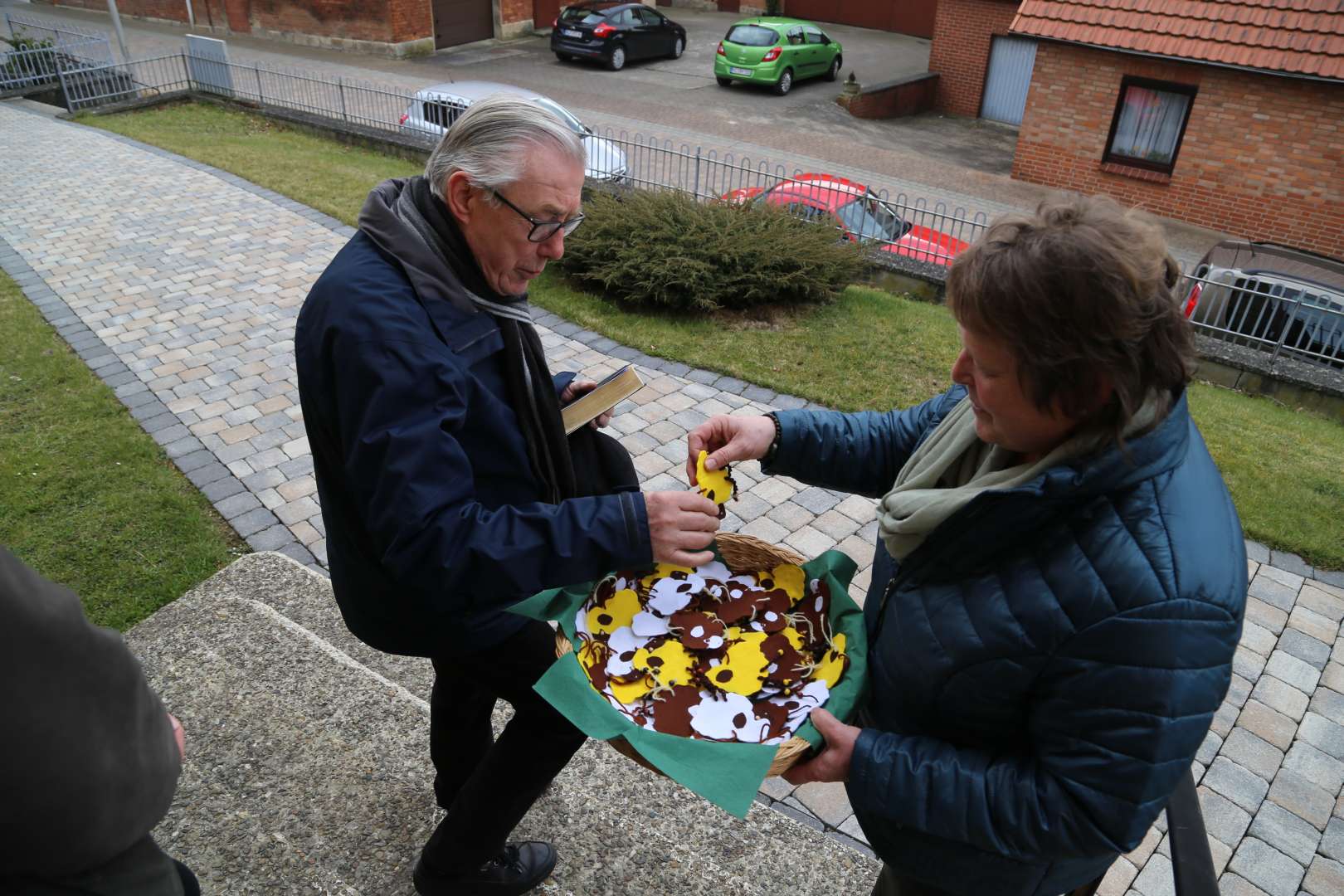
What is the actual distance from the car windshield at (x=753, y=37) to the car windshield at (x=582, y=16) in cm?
347

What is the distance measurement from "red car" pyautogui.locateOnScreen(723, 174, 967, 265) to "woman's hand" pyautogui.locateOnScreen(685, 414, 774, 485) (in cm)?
783

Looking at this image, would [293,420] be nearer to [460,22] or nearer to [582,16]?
[582,16]

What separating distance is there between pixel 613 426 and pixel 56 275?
5696 millimetres

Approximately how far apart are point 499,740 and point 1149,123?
56.0ft

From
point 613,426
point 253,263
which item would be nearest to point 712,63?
point 253,263

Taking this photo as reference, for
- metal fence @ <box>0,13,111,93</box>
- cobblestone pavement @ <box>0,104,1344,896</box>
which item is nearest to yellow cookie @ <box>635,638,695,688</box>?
cobblestone pavement @ <box>0,104,1344,896</box>

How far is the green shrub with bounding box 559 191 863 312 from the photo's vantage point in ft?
25.8

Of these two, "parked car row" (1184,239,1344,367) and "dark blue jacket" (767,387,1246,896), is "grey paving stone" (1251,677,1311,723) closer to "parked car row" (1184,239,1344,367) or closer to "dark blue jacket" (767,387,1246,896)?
"dark blue jacket" (767,387,1246,896)

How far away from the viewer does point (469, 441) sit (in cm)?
202

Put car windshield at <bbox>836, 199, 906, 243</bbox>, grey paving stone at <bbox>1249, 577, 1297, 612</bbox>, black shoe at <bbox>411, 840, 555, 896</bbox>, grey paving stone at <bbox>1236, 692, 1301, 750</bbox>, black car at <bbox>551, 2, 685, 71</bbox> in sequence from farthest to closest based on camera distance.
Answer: black car at <bbox>551, 2, 685, 71</bbox> → car windshield at <bbox>836, 199, 906, 243</bbox> → grey paving stone at <bbox>1249, 577, 1297, 612</bbox> → grey paving stone at <bbox>1236, 692, 1301, 750</bbox> → black shoe at <bbox>411, 840, 555, 896</bbox>

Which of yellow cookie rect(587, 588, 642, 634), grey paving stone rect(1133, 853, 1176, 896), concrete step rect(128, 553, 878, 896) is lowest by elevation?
grey paving stone rect(1133, 853, 1176, 896)

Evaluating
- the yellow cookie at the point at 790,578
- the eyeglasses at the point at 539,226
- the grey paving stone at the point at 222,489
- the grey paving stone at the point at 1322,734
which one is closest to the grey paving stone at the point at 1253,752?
the grey paving stone at the point at 1322,734

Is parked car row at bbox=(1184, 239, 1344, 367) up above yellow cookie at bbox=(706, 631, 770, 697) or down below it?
below

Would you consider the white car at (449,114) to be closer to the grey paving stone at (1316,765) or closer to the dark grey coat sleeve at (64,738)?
the grey paving stone at (1316,765)
